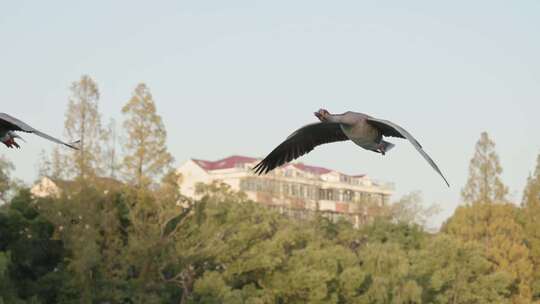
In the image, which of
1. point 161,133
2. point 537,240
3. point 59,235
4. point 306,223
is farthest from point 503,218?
point 59,235

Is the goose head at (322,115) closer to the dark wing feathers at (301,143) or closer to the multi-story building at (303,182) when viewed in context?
the dark wing feathers at (301,143)

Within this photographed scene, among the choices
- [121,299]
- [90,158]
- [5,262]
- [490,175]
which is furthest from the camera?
[490,175]

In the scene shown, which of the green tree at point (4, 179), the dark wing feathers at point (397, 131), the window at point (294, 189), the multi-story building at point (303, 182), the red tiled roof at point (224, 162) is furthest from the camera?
the red tiled roof at point (224, 162)

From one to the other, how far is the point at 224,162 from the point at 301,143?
230 feet

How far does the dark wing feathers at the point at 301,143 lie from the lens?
565 inches

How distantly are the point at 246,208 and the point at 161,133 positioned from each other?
5.30 m

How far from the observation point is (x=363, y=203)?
2473 inches

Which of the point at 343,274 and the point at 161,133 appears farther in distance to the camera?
the point at 343,274

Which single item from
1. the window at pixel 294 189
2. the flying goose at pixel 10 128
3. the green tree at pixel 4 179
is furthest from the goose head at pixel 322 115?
the window at pixel 294 189

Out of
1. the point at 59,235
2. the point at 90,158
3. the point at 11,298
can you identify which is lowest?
the point at 11,298

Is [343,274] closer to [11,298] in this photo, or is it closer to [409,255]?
[409,255]

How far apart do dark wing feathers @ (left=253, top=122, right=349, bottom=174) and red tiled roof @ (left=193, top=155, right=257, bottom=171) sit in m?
67.5

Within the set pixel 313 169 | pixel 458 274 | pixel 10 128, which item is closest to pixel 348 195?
pixel 313 169

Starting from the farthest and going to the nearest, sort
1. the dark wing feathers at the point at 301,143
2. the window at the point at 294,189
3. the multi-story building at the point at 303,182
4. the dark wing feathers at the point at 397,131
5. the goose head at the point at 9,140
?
the window at the point at 294,189 < the multi-story building at the point at 303,182 < the dark wing feathers at the point at 301,143 < the goose head at the point at 9,140 < the dark wing feathers at the point at 397,131
